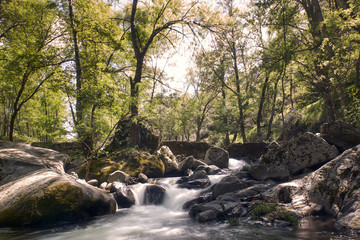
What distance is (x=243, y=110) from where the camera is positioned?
2434 centimetres

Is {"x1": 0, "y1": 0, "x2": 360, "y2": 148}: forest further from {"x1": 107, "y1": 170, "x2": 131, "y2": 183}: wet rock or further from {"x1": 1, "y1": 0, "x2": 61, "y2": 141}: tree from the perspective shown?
{"x1": 107, "y1": 170, "x2": 131, "y2": 183}: wet rock

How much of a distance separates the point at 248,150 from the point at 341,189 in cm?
1540

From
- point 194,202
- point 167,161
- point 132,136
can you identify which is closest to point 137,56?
point 132,136

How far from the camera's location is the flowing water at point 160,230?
16.3ft

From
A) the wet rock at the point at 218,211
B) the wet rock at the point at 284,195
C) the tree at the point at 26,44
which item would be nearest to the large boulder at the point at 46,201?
the wet rock at the point at 218,211

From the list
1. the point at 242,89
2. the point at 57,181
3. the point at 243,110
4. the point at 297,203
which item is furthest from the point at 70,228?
the point at 242,89

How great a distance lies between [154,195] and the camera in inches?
372

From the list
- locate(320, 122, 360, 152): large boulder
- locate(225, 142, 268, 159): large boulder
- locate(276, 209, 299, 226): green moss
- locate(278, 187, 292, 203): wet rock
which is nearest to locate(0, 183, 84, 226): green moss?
locate(276, 209, 299, 226): green moss

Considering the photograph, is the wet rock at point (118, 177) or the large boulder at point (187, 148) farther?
the large boulder at point (187, 148)

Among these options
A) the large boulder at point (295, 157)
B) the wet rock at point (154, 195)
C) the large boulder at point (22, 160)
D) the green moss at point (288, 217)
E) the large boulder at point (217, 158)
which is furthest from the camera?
Result: the large boulder at point (217, 158)

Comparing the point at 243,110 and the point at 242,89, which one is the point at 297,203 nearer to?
the point at 243,110

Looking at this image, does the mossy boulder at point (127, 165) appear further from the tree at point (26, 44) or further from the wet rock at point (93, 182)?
the tree at point (26, 44)

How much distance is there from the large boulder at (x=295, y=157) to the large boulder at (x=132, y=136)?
8.03m

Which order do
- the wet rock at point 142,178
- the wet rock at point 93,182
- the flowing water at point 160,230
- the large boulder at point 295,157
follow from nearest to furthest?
Answer: the flowing water at point 160,230 < the large boulder at point 295,157 < the wet rock at point 93,182 < the wet rock at point 142,178
